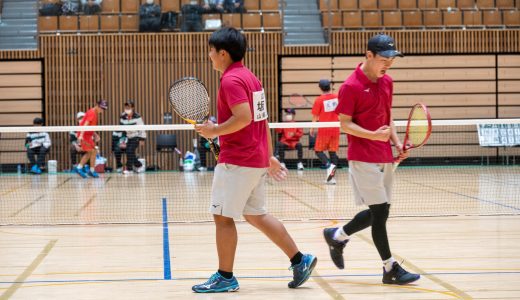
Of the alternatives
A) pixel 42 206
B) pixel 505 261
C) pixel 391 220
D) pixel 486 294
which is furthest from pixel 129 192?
pixel 486 294

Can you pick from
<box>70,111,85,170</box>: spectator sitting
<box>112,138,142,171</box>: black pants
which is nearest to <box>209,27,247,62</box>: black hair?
<box>112,138,142,171</box>: black pants

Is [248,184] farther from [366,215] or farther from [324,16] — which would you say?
[324,16]

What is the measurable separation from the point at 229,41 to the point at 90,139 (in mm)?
14766

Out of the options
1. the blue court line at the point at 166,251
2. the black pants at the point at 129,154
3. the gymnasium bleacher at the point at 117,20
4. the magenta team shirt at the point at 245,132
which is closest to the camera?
the magenta team shirt at the point at 245,132

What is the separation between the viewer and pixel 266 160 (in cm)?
632

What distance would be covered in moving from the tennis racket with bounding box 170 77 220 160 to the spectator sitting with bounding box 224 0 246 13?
787 inches

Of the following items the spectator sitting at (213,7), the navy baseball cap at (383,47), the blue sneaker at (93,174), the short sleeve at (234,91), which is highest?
the spectator sitting at (213,7)

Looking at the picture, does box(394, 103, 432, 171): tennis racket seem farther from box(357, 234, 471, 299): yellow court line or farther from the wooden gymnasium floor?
the wooden gymnasium floor

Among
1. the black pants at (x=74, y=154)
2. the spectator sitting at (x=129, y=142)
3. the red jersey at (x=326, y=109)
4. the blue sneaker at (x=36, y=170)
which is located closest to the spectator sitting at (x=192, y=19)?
the spectator sitting at (x=129, y=142)

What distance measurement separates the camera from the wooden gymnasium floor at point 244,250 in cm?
650

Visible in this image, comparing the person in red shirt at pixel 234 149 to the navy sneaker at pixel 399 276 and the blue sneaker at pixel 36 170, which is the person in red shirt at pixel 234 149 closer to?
the navy sneaker at pixel 399 276

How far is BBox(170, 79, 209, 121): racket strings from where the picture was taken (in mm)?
6293

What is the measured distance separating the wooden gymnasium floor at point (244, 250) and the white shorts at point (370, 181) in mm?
670

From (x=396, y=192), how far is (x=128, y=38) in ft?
42.0
